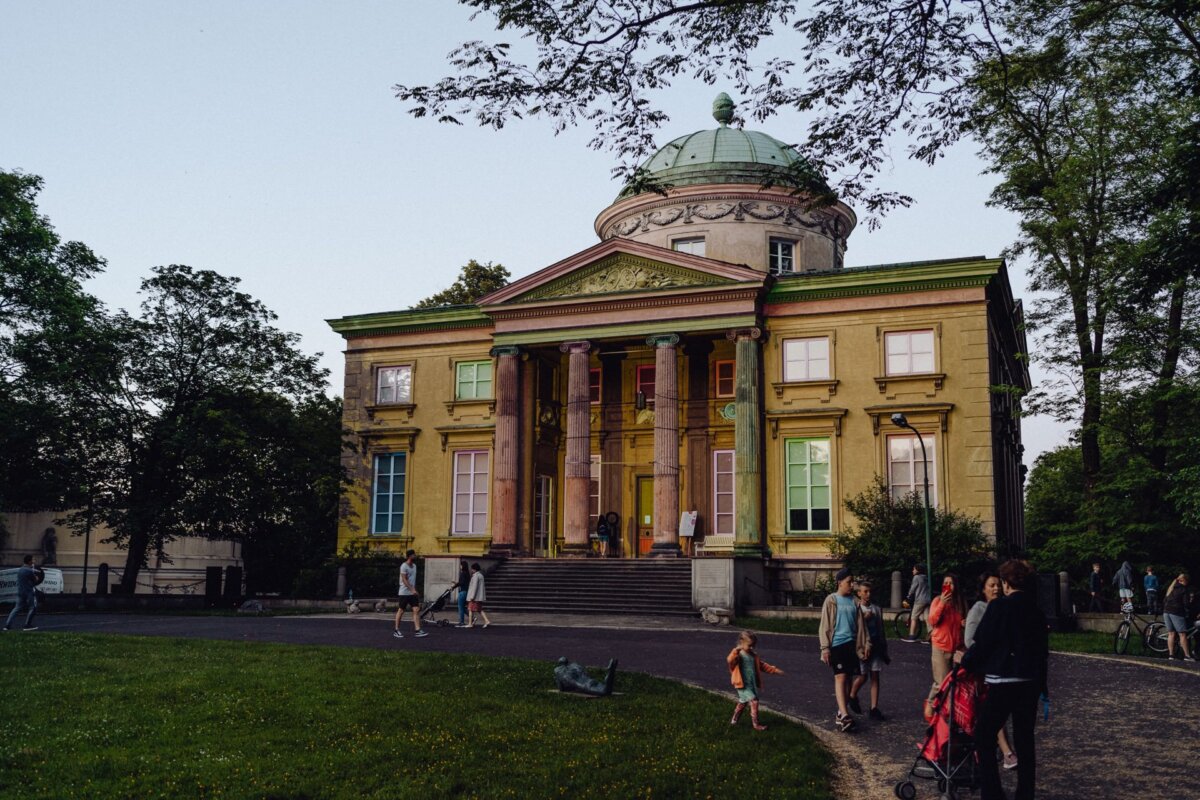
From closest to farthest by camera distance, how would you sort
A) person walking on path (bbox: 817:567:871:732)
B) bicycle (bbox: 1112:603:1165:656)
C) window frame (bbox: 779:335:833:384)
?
person walking on path (bbox: 817:567:871:732), bicycle (bbox: 1112:603:1165:656), window frame (bbox: 779:335:833:384)

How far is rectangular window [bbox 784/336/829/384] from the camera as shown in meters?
33.0

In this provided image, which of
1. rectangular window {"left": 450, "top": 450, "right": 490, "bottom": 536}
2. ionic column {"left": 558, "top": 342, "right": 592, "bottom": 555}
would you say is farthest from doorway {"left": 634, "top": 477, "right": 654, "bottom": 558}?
rectangular window {"left": 450, "top": 450, "right": 490, "bottom": 536}

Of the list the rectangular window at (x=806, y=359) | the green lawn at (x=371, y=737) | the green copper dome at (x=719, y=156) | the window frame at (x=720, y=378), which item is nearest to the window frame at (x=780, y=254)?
the green copper dome at (x=719, y=156)

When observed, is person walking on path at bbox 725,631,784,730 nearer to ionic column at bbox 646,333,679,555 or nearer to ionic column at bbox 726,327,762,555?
ionic column at bbox 726,327,762,555

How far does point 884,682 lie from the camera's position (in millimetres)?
15789

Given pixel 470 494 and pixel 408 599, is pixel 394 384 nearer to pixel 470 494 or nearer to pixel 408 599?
pixel 470 494

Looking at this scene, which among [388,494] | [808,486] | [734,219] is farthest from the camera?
[734,219]

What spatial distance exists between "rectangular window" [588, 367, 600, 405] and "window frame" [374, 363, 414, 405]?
653 cm

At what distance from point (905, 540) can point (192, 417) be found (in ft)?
73.4

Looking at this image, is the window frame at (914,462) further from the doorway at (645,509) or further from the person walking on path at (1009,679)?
the person walking on path at (1009,679)

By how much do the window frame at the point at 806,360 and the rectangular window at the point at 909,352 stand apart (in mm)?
1743

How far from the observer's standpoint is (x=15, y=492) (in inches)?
1303

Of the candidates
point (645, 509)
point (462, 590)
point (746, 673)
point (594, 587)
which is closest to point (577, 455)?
point (645, 509)

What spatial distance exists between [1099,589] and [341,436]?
25.2 meters
